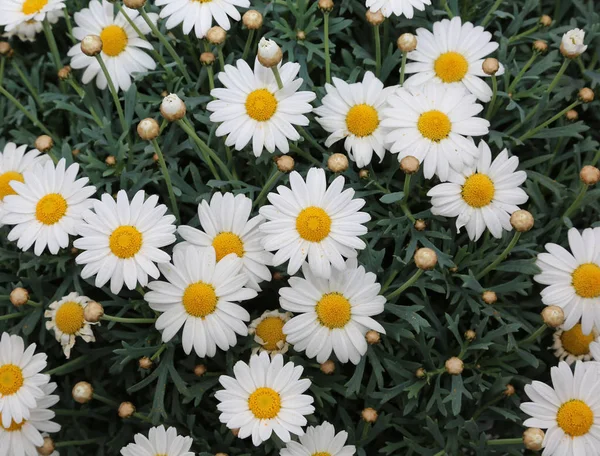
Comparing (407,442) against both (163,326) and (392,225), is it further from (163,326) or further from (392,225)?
(163,326)

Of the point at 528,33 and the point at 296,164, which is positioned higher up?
the point at 528,33

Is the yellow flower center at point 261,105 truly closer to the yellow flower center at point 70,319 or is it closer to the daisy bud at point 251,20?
the daisy bud at point 251,20

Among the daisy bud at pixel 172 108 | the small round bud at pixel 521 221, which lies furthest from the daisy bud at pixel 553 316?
the daisy bud at pixel 172 108

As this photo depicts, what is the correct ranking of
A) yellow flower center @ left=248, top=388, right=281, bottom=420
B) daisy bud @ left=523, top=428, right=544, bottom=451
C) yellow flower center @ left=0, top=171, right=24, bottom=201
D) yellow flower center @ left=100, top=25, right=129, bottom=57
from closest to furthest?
daisy bud @ left=523, top=428, right=544, bottom=451 → yellow flower center @ left=248, top=388, right=281, bottom=420 → yellow flower center @ left=0, top=171, right=24, bottom=201 → yellow flower center @ left=100, top=25, right=129, bottom=57

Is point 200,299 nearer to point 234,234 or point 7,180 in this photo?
point 234,234

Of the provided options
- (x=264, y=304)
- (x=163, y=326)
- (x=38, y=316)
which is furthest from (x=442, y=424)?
(x=38, y=316)

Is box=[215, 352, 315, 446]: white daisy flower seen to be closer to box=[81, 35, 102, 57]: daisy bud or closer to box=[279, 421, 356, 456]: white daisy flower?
box=[279, 421, 356, 456]: white daisy flower

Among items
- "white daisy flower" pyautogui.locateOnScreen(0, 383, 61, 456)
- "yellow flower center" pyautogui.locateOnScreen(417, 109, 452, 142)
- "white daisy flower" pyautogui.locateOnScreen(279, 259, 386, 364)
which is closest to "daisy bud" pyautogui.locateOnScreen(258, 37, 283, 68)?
"yellow flower center" pyautogui.locateOnScreen(417, 109, 452, 142)
